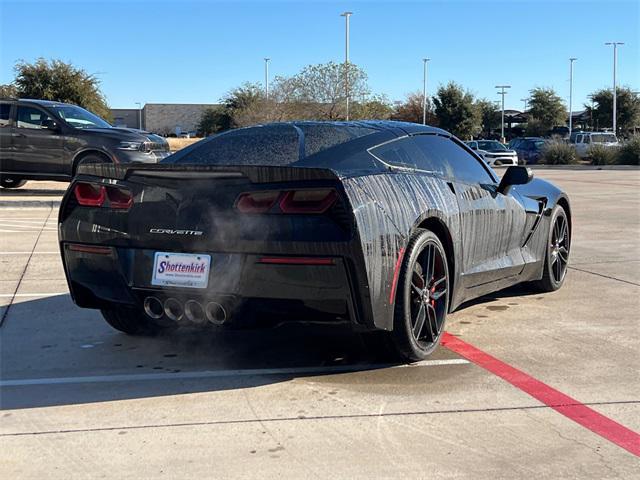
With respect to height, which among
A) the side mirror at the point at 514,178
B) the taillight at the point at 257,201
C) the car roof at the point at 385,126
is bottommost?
the taillight at the point at 257,201

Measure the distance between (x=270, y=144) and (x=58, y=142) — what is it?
9906mm

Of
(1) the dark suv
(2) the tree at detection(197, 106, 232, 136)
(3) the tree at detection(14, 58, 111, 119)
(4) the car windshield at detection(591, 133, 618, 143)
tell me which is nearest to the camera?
(1) the dark suv

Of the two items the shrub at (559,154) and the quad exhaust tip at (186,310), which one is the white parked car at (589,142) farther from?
the quad exhaust tip at (186,310)

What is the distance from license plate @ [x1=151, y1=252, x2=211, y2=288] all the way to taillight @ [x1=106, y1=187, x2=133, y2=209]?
15.0 inches

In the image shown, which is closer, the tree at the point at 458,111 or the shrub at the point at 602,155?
Result: the shrub at the point at 602,155

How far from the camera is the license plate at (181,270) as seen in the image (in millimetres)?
4133

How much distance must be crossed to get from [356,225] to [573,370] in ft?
Answer: 5.61

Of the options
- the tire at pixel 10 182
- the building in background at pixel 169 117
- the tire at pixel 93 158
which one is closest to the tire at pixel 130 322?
the tire at pixel 93 158

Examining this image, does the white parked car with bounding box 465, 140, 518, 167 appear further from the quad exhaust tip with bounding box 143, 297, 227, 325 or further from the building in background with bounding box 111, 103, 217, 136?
the building in background with bounding box 111, 103, 217, 136

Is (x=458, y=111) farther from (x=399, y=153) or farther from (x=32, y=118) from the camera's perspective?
(x=399, y=153)

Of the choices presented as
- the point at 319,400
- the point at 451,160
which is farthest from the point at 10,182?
the point at 319,400

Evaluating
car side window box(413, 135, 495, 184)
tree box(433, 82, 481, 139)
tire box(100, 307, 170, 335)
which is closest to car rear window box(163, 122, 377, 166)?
car side window box(413, 135, 495, 184)

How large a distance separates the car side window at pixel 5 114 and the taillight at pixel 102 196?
1080cm

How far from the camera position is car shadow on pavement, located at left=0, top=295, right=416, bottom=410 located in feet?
13.9
